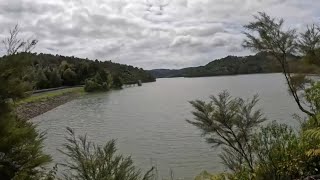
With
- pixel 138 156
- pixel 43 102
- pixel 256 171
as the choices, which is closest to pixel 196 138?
pixel 138 156

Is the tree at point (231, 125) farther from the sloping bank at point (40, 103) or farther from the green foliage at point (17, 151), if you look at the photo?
the sloping bank at point (40, 103)

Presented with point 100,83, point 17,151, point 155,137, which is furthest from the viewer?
point 100,83

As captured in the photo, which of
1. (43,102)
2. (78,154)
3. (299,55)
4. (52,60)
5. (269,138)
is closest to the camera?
(78,154)

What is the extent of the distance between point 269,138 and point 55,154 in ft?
70.2

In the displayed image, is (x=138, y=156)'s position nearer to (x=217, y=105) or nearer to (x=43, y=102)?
(x=217, y=105)

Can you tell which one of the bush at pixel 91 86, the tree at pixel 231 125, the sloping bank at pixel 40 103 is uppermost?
the tree at pixel 231 125

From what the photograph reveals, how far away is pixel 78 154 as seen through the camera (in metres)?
13.1

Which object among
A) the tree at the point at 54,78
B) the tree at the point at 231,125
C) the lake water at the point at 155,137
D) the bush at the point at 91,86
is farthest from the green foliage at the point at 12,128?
the tree at the point at 54,78

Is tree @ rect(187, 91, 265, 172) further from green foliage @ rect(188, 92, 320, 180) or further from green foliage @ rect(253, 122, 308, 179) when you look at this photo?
green foliage @ rect(253, 122, 308, 179)

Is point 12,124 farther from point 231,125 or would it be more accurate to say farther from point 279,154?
point 231,125

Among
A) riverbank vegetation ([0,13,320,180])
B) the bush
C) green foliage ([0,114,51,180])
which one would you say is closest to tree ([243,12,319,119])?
riverbank vegetation ([0,13,320,180])

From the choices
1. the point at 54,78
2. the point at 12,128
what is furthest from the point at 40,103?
the point at 12,128

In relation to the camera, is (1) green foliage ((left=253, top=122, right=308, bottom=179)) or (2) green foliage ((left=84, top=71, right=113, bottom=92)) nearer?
(1) green foliage ((left=253, top=122, right=308, bottom=179))

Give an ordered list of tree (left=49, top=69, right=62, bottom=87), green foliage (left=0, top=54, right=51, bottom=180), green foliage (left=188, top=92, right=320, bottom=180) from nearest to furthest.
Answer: green foliage (left=0, top=54, right=51, bottom=180) → green foliage (left=188, top=92, right=320, bottom=180) → tree (left=49, top=69, right=62, bottom=87)
